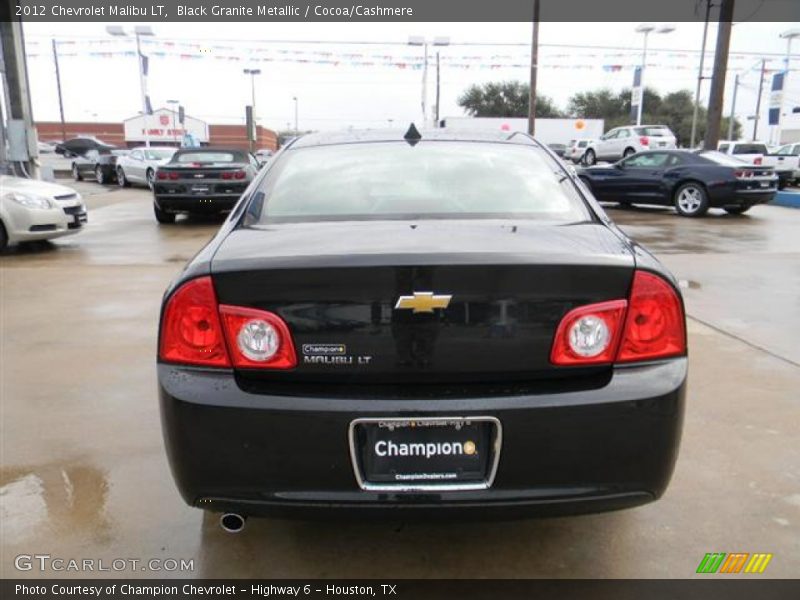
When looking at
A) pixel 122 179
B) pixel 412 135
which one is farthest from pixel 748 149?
pixel 412 135

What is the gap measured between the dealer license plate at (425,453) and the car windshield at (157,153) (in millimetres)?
20862

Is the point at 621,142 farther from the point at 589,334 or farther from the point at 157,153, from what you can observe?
the point at 589,334

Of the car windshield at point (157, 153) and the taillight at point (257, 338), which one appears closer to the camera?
the taillight at point (257, 338)

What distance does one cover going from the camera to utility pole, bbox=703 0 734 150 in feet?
59.9

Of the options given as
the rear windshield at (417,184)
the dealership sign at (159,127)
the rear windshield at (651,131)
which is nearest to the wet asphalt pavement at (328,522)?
the rear windshield at (417,184)

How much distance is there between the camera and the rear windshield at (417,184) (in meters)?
2.54

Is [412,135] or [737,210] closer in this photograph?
[412,135]

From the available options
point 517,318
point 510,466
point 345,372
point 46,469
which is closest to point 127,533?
point 46,469

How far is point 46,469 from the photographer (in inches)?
121

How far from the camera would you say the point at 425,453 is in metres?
1.98

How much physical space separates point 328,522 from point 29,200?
27.5 ft

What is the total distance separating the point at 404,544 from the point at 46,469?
174cm

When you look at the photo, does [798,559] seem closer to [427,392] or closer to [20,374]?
[427,392]

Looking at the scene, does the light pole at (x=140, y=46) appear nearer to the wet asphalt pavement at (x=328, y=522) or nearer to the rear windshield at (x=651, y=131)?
the rear windshield at (x=651, y=131)
